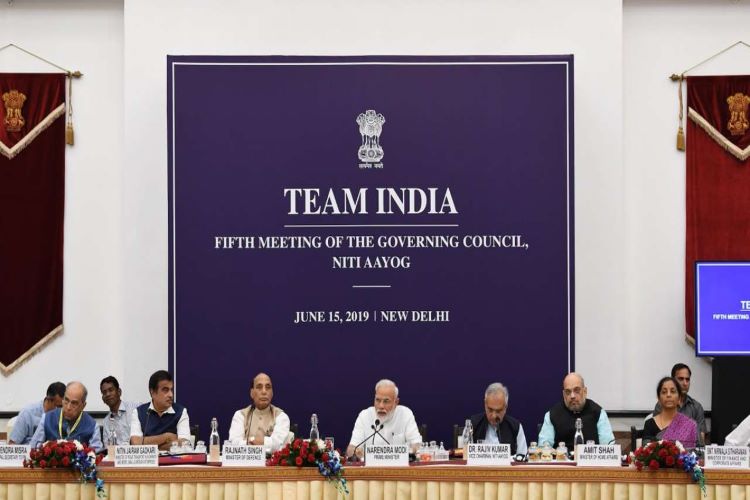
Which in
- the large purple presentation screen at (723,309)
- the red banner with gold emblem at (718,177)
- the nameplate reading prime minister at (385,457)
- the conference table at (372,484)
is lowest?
the conference table at (372,484)

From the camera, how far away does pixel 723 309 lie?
8.03m

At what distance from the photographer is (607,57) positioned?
8.25m

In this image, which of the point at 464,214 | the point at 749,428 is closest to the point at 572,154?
the point at 464,214

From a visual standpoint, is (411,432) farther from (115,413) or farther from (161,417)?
(115,413)

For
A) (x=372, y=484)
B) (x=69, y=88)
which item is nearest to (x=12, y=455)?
(x=372, y=484)

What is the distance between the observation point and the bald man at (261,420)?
6852 mm

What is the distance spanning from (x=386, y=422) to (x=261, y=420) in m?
0.73

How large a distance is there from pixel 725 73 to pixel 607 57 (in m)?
0.94

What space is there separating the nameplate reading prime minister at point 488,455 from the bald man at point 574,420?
0.97 meters

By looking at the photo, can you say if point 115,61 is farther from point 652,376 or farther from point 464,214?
point 652,376

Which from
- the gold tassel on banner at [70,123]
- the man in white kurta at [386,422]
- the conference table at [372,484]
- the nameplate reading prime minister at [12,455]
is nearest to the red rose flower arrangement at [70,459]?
the conference table at [372,484]

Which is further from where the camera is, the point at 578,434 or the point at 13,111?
Result: the point at 13,111

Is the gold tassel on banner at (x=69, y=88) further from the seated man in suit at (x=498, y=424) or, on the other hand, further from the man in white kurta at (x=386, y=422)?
the seated man in suit at (x=498, y=424)

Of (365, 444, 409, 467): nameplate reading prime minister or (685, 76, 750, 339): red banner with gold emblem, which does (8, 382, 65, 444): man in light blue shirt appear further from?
(685, 76, 750, 339): red banner with gold emblem
